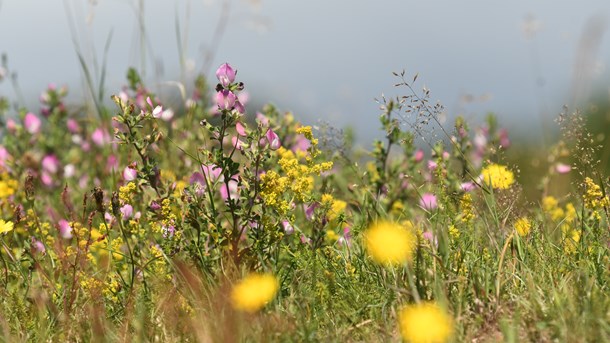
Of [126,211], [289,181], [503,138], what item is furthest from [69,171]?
[289,181]

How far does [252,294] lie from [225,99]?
87cm

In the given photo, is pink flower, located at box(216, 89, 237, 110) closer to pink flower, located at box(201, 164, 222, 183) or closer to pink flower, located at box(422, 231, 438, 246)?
pink flower, located at box(201, 164, 222, 183)

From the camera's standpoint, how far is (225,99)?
9.96ft

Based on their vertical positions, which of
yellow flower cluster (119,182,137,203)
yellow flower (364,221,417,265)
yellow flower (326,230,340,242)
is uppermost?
yellow flower (326,230,340,242)

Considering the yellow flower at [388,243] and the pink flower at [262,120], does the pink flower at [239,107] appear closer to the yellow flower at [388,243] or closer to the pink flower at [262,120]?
the pink flower at [262,120]

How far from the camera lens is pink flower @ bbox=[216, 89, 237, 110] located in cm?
303

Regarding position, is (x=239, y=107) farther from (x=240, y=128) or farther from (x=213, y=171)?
(x=213, y=171)

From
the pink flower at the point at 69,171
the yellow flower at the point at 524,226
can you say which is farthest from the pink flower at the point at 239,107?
the pink flower at the point at 69,171

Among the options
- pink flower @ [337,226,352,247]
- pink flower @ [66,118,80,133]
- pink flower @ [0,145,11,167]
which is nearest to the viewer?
pink flower @ [337,226,352,247]

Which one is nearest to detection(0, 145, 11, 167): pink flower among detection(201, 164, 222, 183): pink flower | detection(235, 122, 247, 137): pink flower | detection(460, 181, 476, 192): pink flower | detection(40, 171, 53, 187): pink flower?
detection(40, 171, 53, 187): pink flower

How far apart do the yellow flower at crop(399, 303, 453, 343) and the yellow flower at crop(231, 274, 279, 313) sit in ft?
1.43

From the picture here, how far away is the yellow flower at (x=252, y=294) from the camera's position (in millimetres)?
2482

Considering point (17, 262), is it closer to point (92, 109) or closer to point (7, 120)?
point (92, 109)

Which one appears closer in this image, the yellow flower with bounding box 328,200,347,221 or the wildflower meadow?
the wildflower meadow
